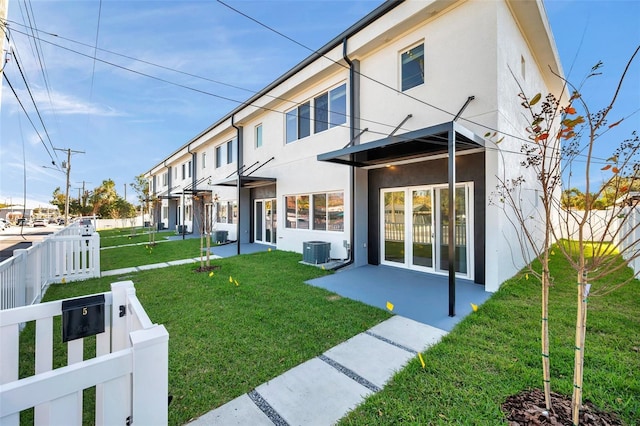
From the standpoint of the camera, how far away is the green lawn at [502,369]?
8.07ft

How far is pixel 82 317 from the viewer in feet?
6.47

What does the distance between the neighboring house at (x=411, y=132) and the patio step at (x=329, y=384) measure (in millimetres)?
2253

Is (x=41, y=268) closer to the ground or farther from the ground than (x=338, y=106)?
closer to the ground

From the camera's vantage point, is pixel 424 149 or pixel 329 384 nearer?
pixel 329 384

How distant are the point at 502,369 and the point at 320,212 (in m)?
7.32

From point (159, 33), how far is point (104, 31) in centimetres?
120

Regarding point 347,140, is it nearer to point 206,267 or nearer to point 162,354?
point 206,267

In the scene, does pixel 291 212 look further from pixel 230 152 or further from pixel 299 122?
pixel 230 152

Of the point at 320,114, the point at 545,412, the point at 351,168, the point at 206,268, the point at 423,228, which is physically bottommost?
the point at 545,412

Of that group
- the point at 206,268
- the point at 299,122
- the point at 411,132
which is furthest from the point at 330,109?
the point at 206,268

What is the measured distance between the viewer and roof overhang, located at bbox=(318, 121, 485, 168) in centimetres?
504

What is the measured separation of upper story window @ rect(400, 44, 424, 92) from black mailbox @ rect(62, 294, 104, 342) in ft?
25.4

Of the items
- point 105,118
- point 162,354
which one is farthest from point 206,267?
point 105,118

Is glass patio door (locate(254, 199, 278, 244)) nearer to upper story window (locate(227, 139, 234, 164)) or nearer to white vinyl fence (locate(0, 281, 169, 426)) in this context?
upper story window (locate(227, 139, 234, 164))
